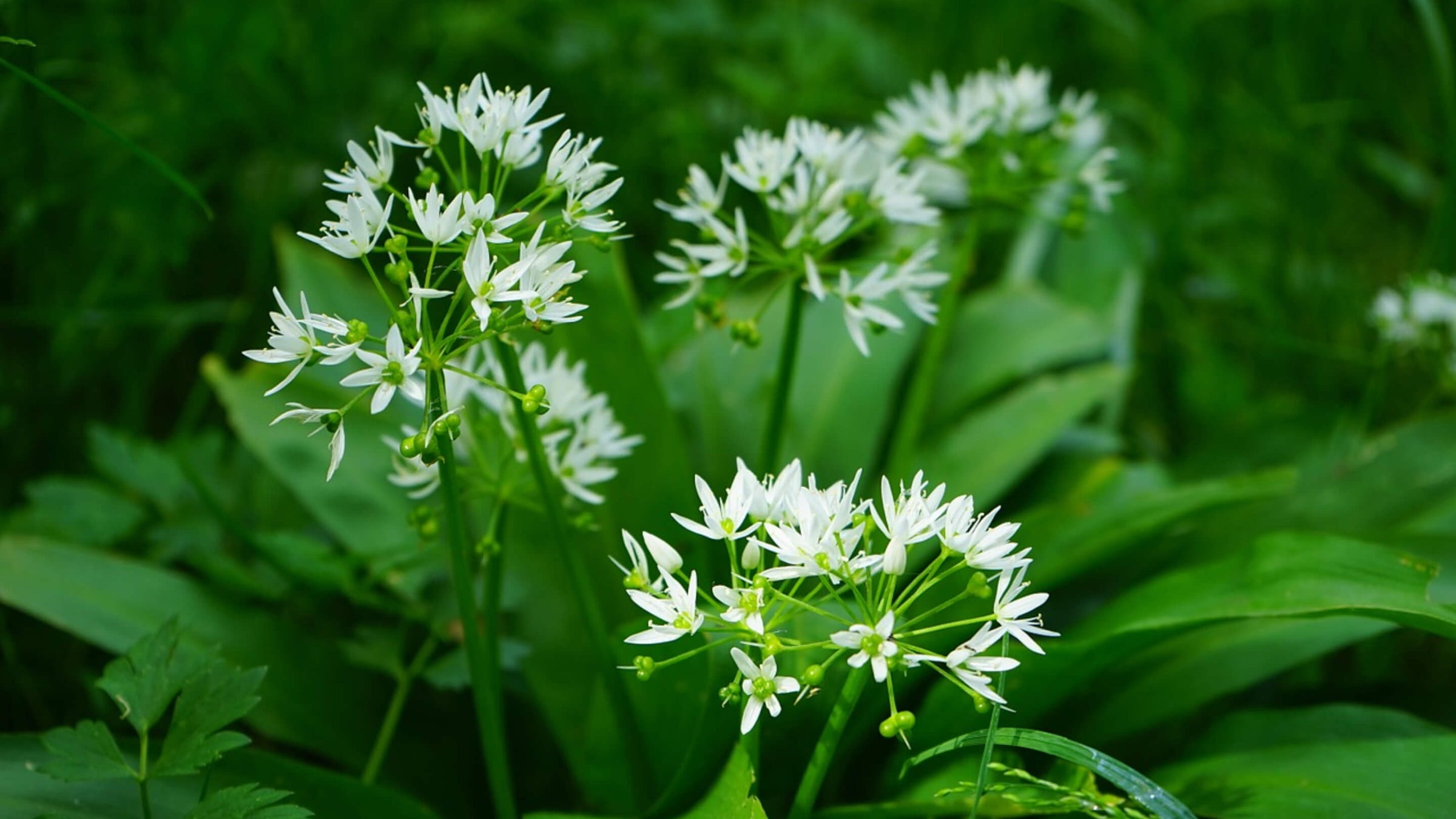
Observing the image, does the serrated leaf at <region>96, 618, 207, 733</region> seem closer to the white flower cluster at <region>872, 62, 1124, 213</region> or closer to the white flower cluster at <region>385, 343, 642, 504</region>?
the white flower cluster at <region>385, 343, 642, 504</region>

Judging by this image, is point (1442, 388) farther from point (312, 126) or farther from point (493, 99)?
point (312, 126)

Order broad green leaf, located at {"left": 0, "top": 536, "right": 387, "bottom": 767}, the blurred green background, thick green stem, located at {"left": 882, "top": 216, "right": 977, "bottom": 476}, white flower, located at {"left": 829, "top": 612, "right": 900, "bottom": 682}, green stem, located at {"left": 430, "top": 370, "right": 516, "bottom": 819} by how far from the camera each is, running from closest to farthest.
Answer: white flower, located at {"left": 829, "top": 612, "right": 900, "bottom": 682} < green stem, located at {"left": 430, "top": 370, "right": 516, "bottom": 819} < broad green leaf, located at {"left": 0, "top": 536, "right": 387, "bottom": 767} < thick green stem, located at {"left": 882, "top": 216, "right": 977, "bottom": 476} < the blurred green background

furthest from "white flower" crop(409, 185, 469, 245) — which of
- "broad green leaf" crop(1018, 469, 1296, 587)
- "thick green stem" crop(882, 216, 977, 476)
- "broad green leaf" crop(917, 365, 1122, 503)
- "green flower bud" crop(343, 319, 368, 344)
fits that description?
"broad green leaf" crop(917, 365, 1122, 503)

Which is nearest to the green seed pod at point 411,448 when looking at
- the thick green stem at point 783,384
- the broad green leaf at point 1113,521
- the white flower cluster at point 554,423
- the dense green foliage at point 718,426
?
the white flower cluster at point 554,423

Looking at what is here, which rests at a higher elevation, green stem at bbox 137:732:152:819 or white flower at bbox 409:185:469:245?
white flower at bbox 409:185:469:245

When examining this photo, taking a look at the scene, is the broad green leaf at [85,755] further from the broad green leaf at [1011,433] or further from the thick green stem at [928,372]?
the broad green leaf at [1011,433]

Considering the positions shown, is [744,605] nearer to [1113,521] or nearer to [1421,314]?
[1113,521]

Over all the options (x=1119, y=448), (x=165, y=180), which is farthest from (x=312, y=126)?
(x=1119, y=448)
